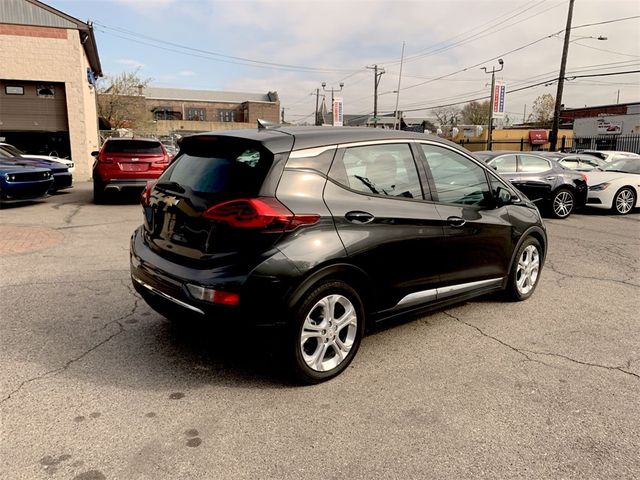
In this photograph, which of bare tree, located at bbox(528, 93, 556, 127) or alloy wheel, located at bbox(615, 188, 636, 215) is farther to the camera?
bare tree, located at bbox(528, 93, 556, 127)

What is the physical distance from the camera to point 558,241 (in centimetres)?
834

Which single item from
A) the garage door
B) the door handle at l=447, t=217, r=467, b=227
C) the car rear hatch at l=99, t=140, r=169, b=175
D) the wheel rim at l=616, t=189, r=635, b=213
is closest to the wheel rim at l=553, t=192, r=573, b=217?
the wheel rim at l=616, t=189, r=635, b=213

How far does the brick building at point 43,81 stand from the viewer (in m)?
18.6

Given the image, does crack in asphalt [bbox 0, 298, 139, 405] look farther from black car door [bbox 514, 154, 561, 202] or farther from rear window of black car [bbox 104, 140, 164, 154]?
black car door [bbox 514, 154, 561, 202]

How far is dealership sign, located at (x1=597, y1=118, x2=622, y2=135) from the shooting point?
45.7 meters

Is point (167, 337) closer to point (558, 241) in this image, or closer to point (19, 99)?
point (558, 241)

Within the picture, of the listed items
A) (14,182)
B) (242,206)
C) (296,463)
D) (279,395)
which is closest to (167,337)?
(279,395)

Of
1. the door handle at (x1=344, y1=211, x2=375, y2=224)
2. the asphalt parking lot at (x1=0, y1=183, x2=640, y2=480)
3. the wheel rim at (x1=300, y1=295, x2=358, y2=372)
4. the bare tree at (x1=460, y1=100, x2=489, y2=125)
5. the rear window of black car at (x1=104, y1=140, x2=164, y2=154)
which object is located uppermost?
the bare tree at (x1=460, y1=100, x2=489, y2=125)

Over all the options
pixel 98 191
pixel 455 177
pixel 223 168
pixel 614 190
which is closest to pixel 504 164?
pixel 614 190

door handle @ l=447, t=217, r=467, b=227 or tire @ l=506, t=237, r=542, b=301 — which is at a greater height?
door handle @ l=447, t=217, r=467, b=227

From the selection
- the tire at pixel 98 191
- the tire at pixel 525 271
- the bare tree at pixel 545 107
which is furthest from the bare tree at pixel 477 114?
the tire at pixel 525 271

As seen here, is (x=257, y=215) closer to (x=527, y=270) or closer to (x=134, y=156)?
(x=527, y=270)

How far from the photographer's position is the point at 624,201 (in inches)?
473

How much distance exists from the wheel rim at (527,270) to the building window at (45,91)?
67.3 feet
